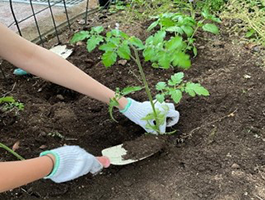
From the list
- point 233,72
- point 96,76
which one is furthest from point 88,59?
point 233,72

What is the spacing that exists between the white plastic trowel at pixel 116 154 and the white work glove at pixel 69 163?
122mm

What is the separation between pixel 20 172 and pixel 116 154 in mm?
A: 451

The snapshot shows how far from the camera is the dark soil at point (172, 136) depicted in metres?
1.45

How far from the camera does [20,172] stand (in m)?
1.20

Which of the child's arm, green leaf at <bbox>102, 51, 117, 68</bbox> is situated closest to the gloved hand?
the child's arm

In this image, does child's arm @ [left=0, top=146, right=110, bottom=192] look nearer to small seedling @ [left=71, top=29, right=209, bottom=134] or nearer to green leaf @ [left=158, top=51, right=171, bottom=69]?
small seedling @ [left=71, top=29, right=209, bottom=134]

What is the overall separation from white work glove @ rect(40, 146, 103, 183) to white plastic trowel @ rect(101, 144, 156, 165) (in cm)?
12

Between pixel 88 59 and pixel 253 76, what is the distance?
912 mm

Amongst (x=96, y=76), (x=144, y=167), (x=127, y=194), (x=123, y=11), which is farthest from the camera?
(x=123, y=11)

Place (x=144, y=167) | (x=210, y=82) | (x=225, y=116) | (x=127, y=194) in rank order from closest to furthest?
(x=127, y=194) → (x=144, y=167) → (x=225, y=116) → (x=210, y=82)

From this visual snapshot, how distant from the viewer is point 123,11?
2.67 m

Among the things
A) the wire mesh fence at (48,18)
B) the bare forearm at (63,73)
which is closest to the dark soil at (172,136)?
the bare forearm at (63,73)

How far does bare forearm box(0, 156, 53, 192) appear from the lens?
3.84ft

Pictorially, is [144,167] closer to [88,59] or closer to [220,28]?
[88,59]
